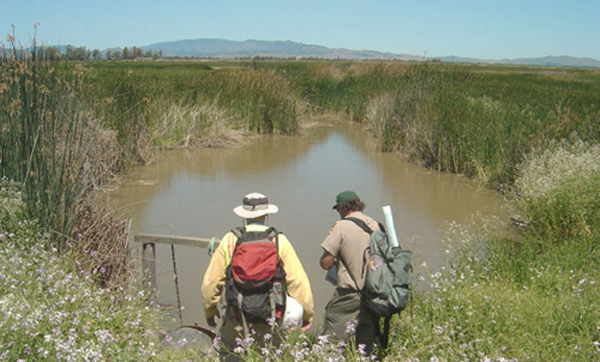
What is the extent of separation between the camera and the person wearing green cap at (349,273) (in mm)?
3576

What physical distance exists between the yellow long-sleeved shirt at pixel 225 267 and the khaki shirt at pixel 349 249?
14.4 inches

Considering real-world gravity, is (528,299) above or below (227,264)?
below

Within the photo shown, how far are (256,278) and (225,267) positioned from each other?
28cm

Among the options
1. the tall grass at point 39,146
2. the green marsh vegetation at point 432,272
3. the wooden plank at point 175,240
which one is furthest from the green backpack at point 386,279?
the tall grass at point 39,146

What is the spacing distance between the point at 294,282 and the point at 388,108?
1149 centimetres

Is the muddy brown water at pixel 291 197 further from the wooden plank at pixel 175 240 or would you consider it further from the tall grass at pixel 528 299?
the tall grass at pixel 528 299

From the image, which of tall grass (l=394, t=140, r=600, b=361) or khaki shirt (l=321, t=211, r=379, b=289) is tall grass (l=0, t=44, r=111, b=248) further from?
tall grass (l=394, t=140, r=600, b=361)

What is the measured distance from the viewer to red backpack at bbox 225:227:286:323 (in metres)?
3.00

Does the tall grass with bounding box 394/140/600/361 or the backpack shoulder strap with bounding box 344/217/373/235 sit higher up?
the backpack shoulder strap with bounding box 344/217/373/235

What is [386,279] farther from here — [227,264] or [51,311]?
[51,311]

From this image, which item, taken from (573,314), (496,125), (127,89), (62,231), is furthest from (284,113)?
(573,314)

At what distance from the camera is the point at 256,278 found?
3.00 meters


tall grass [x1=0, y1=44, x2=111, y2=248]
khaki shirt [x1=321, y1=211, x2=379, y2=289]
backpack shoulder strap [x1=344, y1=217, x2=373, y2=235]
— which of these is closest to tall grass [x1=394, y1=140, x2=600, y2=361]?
khaki shirt [x1=321, y1=211, x2=379, y2=289]

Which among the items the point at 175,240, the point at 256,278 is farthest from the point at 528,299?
the point at 175,240
